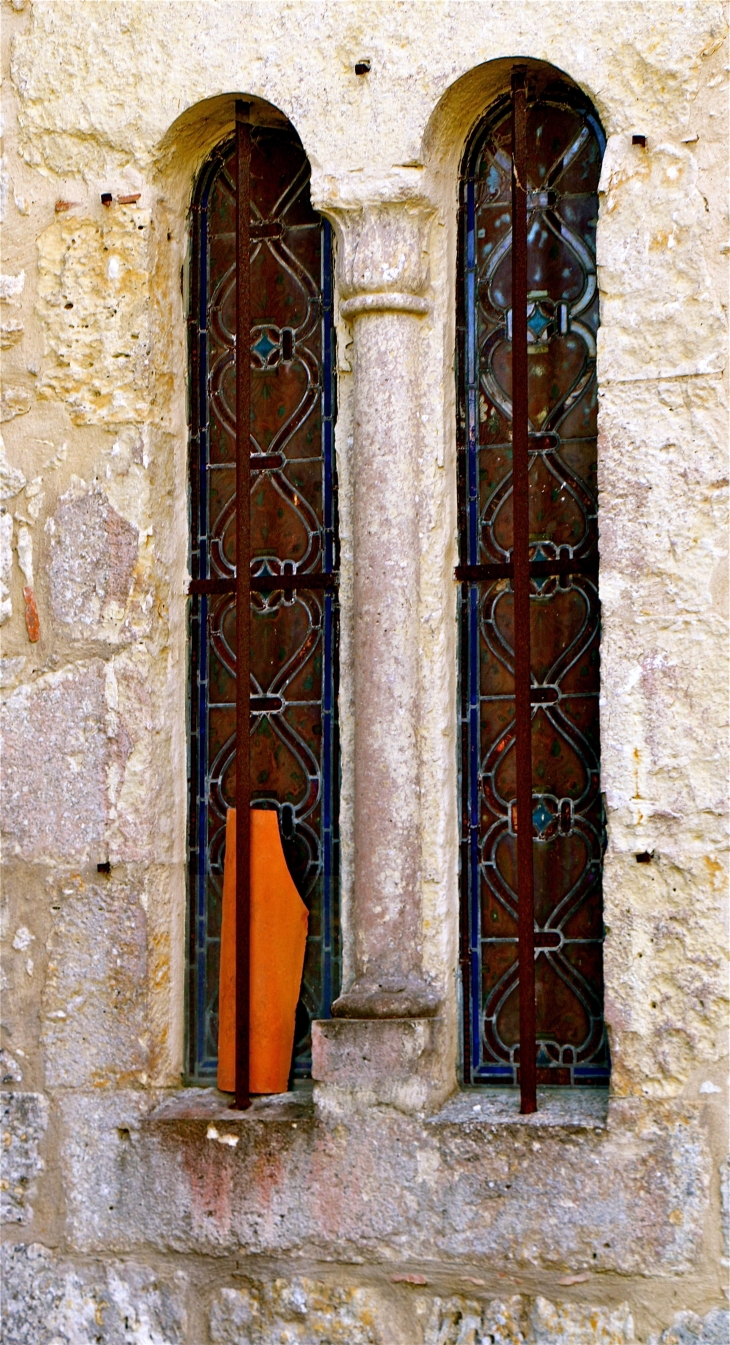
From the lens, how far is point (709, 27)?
11.0 ft

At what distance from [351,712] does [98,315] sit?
3.46 feet

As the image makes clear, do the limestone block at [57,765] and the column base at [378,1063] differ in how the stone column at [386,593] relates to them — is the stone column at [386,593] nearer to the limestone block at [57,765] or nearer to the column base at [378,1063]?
the column base at [378,1063]

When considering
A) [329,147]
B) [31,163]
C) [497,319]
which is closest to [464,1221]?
[497,319]

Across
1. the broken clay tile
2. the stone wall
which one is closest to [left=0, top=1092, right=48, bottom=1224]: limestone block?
the stone wall

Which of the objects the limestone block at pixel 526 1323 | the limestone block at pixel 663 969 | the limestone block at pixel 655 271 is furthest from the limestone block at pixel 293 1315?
the limestone block at pixel 655 271

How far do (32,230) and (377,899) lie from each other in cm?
168

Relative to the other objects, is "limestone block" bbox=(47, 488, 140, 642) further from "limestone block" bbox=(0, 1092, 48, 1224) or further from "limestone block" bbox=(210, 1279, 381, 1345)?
"limestone block" bbox=(210, 1279, 381, 1345)

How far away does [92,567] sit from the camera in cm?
371

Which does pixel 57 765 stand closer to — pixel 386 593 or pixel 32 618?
pixel 32 618

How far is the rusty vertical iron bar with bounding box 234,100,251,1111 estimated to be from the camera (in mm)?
3453

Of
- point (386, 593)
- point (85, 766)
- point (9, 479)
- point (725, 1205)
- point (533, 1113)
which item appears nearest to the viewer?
point (725, 1205)

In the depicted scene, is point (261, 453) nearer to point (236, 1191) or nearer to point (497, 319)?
point (497, 319)

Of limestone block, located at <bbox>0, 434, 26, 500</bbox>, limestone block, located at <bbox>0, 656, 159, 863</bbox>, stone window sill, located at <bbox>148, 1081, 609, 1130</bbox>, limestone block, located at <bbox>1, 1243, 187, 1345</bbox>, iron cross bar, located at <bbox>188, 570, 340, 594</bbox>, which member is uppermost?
limestone block, located at <bbox>0, 434, 26, 500</bbox>

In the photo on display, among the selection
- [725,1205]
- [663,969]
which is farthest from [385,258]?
[725,1205]
